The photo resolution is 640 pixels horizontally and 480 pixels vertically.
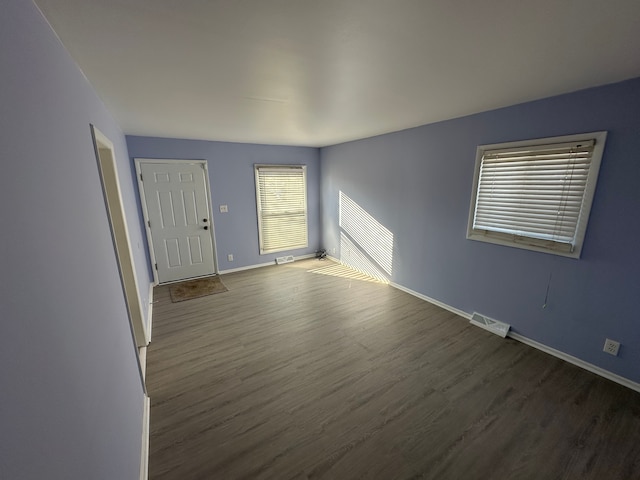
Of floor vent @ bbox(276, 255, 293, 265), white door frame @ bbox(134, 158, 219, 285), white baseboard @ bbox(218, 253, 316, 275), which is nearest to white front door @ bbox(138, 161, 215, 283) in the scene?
white door frame @ bbox(134, 158, 219, 285)

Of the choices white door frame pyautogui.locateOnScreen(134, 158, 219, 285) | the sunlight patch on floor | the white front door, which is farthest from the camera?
the sunlight patch on floor

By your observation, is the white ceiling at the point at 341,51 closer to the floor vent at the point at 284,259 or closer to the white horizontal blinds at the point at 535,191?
the white horizontal blinds at the point at 535,191

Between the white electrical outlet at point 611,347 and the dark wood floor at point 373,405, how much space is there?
0.25 m

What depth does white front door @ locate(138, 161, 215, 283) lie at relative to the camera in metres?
4.05

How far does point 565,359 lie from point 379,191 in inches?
116

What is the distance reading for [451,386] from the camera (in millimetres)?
2172

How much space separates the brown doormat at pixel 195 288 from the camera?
391cm

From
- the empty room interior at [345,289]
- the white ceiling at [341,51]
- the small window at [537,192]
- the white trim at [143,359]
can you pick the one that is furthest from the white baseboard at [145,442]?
the small window at [537,192]

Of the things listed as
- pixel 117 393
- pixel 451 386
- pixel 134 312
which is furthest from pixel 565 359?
pixel 134 312

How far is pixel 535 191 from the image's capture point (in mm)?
2477

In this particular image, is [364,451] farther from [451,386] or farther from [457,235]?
[457,235]

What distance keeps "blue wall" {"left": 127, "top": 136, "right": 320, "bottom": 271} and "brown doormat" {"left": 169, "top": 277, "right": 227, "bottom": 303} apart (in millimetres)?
431

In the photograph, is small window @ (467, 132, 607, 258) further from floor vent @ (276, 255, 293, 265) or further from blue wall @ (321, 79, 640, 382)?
floor vent @ (276, 255, 293, 265)

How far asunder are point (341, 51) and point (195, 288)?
3944 mm
